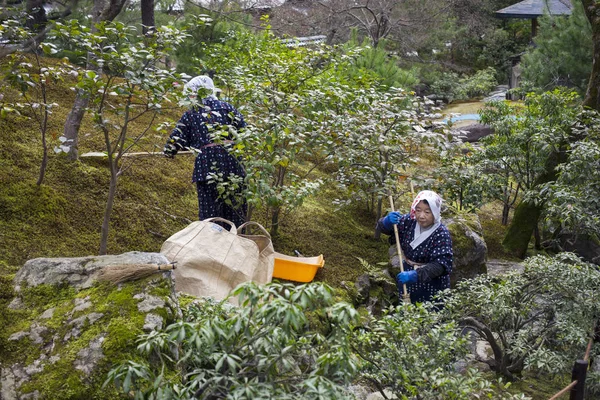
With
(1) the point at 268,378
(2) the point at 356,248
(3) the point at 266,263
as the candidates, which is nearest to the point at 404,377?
(1) the point at 268,378

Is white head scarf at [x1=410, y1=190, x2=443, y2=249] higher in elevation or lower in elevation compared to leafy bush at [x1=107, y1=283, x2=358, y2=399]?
lower

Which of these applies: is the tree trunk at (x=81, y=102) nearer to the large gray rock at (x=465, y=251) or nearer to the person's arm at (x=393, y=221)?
the person's arm at (x=393, y=221)

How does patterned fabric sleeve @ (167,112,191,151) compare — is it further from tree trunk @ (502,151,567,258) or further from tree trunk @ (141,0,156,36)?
tree trunk @ (502,151,567,258)

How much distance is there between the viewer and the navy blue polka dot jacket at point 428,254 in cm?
486

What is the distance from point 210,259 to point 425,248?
165cm

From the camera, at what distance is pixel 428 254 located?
16.1ft

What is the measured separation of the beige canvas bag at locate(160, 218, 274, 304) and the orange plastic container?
876 mm

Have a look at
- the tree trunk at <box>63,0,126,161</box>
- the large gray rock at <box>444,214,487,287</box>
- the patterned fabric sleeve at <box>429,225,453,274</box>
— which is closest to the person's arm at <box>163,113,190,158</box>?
the tree trunk at <box>63,0,126,161</box>

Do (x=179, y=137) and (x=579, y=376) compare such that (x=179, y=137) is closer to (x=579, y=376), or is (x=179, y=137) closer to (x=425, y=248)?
(x=425, y=248)

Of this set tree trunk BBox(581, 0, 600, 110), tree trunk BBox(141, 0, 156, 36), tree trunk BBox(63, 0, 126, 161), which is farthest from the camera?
tree trunk BBox(141, 0, 156, 36)

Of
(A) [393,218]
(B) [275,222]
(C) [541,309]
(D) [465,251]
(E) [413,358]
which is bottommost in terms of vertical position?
(D) [465,251]

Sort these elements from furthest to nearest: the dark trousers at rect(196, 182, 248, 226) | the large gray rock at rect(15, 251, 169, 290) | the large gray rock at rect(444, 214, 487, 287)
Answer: the large gray rock at rect(444, 214, 487, 287) → the dark trousers at rect(196, 182, 248, 226) → the large gray rock at rect(15, 251, 169, 290)

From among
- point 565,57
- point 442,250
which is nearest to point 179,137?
point 442,250

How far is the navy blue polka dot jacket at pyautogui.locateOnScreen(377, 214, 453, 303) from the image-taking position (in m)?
4.86
